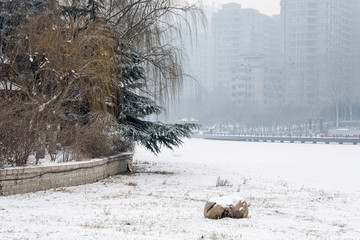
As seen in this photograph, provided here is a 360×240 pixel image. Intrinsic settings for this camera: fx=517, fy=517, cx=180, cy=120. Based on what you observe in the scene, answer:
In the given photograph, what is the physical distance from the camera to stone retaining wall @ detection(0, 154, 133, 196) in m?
11.6

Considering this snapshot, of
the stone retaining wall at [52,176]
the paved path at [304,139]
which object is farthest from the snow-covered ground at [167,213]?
the paved path at [304,139]

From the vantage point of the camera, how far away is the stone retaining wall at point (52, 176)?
455 inches

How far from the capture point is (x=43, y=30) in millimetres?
15508

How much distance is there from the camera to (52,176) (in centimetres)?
1286

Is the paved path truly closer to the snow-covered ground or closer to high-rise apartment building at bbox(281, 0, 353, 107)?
high-rise apartment building at bbox(281, 0, 353, 107)

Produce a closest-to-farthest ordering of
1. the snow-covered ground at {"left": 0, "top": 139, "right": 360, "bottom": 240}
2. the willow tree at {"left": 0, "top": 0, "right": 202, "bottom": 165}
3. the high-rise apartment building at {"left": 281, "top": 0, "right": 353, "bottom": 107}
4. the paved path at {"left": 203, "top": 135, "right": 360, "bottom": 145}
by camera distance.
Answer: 1. the snow-covered ground at {"left": 0, "top": 139, "right": 360, "bottom": 240}
2. the willow tree at {"left": 0, "top": 0, "right": 202, "bottom": 165}
3. the paved path at {"left": 203, "top": 135, "right": 360, "bottom": 145}
4. the high-rise apartment building at {"left": 281, "top": 0, "right": 353, "bottom": 107}

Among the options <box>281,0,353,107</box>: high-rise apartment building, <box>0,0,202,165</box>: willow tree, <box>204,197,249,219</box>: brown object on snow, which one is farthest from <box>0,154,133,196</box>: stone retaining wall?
<box>281,0,353,107</box>: high-rise apartment building

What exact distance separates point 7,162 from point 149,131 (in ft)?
20.7

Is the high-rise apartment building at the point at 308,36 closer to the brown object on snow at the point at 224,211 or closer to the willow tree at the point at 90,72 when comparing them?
the willow tree at the point at 90,72

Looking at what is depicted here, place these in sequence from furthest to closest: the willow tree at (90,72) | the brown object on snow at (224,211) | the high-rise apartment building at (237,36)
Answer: the high-rise apartment building at (237,36) < the willow tree at (90,72) < the brown object on snow at (224,211)

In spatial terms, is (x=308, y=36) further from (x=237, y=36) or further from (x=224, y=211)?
(x=224, y=211)

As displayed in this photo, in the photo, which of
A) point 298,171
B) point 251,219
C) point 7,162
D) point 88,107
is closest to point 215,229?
point 251,219

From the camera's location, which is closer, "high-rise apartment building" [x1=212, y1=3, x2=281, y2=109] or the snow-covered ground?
the snow-covered ground

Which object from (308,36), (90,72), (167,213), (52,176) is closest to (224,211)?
(167,213)
